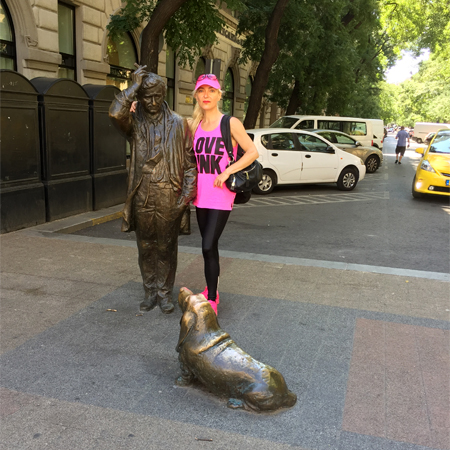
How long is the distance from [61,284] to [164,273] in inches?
51.4

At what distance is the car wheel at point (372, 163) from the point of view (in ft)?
62.9

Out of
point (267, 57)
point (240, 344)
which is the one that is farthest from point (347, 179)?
point (240, 344)

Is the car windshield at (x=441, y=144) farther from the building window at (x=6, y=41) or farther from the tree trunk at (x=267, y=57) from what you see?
the building window at (x=6, y=41)

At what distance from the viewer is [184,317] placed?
10.5 ft

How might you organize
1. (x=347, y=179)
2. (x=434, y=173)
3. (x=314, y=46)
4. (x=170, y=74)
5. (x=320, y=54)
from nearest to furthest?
(x=434, y=173)
(x=347, y=179)
(x=314, y=46)
(x=170, y=74)
(x=320, y=54)

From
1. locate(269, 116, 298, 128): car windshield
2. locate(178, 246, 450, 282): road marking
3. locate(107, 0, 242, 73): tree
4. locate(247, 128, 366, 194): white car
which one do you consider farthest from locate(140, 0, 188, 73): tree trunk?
locate(269, 116, 298, 128): car windshield

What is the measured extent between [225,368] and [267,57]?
47.4 ft

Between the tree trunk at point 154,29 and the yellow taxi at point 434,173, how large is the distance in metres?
7.03

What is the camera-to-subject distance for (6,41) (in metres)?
10.3

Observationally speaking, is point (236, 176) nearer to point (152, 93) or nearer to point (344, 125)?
point (152, 93)

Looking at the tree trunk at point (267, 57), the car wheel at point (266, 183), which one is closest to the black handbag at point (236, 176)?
the car wheel at point (266, 183)

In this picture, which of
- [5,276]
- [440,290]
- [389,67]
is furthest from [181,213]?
[389,67]

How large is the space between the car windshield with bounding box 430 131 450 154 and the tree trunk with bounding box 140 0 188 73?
753 cm

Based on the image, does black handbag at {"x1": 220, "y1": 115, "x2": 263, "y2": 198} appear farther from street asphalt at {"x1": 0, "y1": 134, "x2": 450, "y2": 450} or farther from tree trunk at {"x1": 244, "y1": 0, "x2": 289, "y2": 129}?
tree trunk at {"x1": 244, "y1": 0, "x2": 289, "y2": 129}
